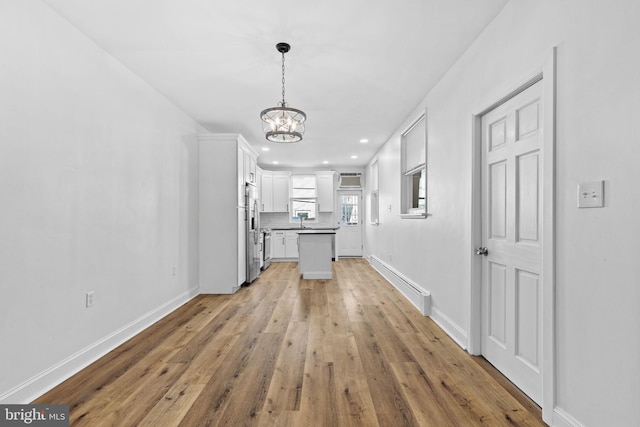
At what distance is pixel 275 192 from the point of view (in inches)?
353

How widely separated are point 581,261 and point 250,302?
3733mm

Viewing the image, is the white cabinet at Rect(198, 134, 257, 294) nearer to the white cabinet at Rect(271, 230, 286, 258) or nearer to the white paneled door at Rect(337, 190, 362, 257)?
the white cabinet at Rect(271, 230, 286, 258)

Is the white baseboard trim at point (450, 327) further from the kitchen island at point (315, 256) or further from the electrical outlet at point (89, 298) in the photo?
the electrical outlet at point (89, 298)

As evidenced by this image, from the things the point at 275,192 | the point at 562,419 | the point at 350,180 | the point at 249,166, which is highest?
the point at 350,180

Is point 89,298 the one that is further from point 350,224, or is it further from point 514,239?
point 350,224

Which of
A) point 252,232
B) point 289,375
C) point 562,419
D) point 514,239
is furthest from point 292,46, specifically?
point 252,232

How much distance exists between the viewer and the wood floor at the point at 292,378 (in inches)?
72.8

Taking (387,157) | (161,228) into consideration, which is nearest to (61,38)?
(161,228)

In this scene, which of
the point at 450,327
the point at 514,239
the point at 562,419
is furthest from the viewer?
the point at 450,327

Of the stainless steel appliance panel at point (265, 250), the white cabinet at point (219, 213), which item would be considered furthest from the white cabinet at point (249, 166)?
the stainless steel appliance panel at point (265, 250)

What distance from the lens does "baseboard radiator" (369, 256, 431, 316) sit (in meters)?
3.73

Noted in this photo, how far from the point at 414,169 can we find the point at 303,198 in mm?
4862

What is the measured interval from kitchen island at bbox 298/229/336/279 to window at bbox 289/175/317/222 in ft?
9.39

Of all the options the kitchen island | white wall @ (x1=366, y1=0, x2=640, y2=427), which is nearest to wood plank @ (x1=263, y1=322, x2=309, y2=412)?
white wall @ (x1=366, y1=0, x2=640, y2=427)
